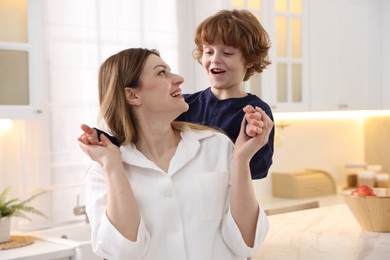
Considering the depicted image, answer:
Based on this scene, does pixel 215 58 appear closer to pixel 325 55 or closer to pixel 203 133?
pixel 203 133

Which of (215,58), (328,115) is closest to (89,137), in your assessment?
(215,58)

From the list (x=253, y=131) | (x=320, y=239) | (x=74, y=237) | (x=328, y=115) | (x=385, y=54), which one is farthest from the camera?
(x=328, y=115)

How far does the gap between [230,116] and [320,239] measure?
0.71m

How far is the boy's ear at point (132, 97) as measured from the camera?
174 cm

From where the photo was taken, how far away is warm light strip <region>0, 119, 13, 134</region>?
3.51 meters

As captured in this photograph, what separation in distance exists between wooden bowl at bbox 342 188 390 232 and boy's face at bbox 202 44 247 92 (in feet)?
2.59

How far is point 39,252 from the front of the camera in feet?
9.68

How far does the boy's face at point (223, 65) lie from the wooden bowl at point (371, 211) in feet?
2.59

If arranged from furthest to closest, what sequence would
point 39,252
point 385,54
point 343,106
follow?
1. point 385,54
2. point 343,106
3. point 39,252

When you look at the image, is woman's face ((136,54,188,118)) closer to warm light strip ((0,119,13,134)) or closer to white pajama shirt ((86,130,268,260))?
white pajama shirt ((86,130,268,260))

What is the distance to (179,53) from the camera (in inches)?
165

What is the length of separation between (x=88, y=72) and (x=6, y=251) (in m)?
1.16

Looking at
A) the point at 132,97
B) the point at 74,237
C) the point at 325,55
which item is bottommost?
the point at 74,237

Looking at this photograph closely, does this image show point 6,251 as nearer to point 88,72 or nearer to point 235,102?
point 88,72
